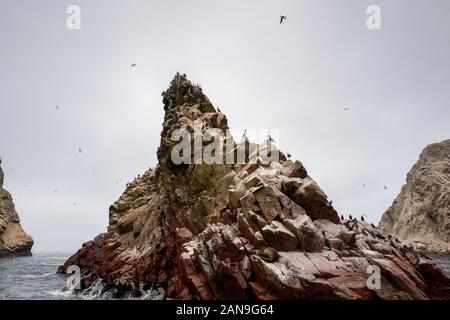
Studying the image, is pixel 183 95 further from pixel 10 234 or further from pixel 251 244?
pixel 10 234

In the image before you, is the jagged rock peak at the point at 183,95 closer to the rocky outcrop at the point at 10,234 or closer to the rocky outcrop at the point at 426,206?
the rocky outcrop at the point at 10,234

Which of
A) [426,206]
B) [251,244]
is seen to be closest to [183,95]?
[251,244]

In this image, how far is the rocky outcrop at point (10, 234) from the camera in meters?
112

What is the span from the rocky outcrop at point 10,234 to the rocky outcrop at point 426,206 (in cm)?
14999

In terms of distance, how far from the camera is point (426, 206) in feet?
434

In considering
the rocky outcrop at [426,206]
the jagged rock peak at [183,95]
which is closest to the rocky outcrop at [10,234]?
the jagged rock peak at [183,95]

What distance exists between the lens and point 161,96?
60.5 metres

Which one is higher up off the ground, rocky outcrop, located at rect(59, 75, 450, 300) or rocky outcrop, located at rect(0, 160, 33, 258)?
rocky outcrop, located at rect(59, 75, 450, 300)

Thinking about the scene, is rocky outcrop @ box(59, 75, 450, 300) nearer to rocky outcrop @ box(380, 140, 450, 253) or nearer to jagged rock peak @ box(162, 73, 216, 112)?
jagged rock peak @ box(162, 73, 216, 112)

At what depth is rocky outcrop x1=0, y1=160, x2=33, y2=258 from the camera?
11231cm

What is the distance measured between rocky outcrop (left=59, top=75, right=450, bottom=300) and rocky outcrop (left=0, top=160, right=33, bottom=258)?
88.2 metres


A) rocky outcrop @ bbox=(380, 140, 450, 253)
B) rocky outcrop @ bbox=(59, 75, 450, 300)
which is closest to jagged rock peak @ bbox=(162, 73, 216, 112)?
rocky outcrop @ bbox=(59, 75, 450, 300)
